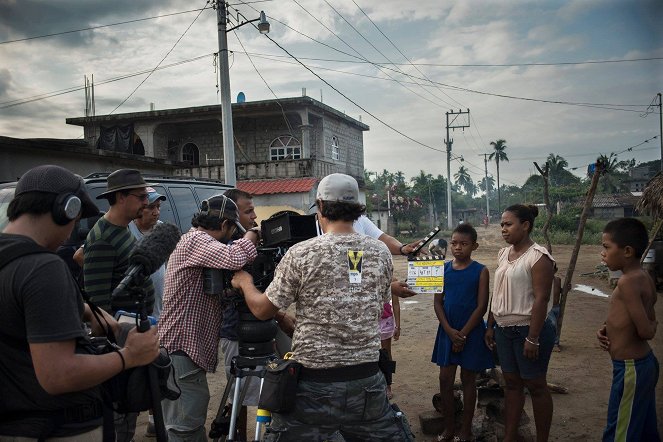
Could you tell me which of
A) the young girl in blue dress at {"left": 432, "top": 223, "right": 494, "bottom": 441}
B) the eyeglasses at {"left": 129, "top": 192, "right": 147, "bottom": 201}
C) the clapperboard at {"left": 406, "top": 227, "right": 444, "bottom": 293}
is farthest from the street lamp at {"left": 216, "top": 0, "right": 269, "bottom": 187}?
the clapperboard at {"left": 406, "top": 227, "right": 444, "bottom": 293}

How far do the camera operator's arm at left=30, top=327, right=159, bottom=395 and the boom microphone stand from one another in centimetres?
25

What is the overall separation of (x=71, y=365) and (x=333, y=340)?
1.11 meters

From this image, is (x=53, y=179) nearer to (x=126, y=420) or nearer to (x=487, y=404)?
(x=126, y=420)

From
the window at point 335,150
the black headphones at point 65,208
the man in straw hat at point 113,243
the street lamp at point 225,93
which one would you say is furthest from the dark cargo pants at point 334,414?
the window at point 335,150

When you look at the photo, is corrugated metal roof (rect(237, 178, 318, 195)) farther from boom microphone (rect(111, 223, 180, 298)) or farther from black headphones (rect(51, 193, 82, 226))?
black headphones (rect(51, 193, 82, 226))

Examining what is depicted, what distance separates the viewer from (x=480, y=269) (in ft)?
13.5

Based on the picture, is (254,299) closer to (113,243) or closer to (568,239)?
(113,243)

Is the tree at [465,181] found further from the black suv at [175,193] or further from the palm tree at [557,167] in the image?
the black suv at [175,193]

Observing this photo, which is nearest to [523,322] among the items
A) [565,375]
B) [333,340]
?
[333,340]

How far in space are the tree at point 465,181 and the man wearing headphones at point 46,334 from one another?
97.3m

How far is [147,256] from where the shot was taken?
2111 millimetres

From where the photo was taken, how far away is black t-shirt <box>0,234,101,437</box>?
5.36 feet

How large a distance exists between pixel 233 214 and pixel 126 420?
128 cm

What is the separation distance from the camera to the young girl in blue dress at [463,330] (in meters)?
3.97
